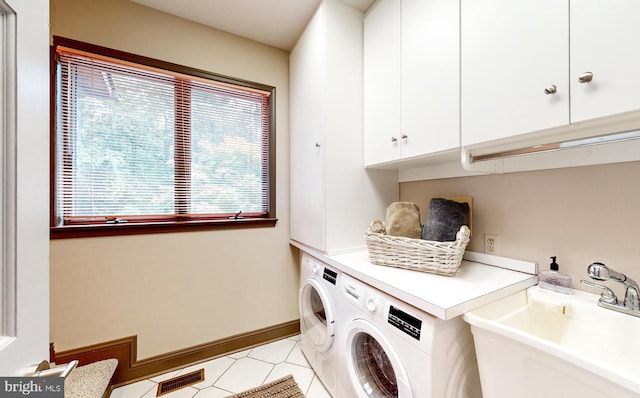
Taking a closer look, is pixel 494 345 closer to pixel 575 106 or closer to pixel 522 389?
pixel 522 389

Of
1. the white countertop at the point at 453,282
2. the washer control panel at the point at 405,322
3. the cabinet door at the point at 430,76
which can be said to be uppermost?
the cabinet door at the point at 430,76

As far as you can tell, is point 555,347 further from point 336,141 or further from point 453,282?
point 336,141

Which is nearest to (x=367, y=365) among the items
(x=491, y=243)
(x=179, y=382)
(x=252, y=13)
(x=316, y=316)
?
(x=316, y=316)

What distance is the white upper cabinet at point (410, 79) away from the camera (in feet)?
3.68

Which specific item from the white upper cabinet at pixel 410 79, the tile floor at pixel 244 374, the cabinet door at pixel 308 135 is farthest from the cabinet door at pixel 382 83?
the tile floor at pixel 244 374

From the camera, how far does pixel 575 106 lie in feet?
2.51

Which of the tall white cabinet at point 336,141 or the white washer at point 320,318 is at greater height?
the tall white cabinet at point 336,141

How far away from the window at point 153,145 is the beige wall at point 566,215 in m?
1.60

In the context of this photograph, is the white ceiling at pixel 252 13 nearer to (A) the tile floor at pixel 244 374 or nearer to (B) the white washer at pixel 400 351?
(B) the white washer at pixel 400 351

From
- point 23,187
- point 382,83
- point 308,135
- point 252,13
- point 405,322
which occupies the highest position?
point 252,13

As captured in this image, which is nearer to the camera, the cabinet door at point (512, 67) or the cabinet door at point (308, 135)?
the cabinet door at point (512, 67)

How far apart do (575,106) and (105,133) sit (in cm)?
239

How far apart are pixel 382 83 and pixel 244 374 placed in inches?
85.9

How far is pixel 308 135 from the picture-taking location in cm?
177
